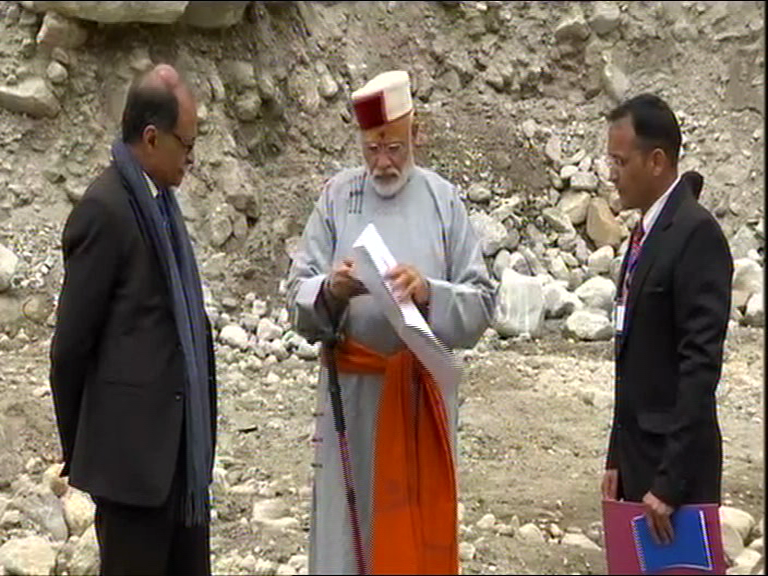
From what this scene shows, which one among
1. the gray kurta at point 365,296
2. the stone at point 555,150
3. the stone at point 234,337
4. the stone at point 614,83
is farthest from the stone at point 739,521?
the stone at point 614,83

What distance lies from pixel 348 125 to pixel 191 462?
682cm

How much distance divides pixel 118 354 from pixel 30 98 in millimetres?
5586

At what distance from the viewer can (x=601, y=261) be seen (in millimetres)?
9305

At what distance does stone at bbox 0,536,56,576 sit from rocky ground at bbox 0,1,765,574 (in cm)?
1

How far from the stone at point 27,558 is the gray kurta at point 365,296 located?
1.78m

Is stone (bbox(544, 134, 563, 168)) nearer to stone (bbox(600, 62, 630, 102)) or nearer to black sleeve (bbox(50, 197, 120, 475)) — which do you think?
stone (bbox(600, 62, 630, 102))

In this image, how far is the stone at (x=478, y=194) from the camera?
31.9 ft

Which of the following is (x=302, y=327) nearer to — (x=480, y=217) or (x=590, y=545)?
(x=590, y=545)

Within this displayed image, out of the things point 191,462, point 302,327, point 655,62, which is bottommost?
point 191,462

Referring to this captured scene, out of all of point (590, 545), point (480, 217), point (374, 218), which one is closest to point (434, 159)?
point (480, 217)

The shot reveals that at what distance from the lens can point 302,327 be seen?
3010 mm

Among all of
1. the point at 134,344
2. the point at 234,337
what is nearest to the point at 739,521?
the point at 134,344

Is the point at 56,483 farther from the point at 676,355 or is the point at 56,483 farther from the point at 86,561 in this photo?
the point at 676,355

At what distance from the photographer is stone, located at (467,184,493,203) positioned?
9.73m
